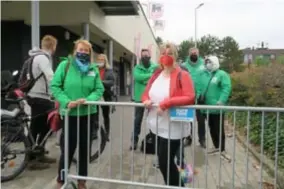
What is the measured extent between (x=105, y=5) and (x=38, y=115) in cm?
663

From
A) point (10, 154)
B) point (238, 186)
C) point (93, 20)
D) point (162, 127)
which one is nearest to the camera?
point (162, 127)

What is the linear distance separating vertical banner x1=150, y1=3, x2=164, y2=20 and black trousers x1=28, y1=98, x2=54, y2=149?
27.1 m

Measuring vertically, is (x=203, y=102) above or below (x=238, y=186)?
above

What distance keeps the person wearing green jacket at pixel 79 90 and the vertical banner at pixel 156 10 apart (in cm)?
2783

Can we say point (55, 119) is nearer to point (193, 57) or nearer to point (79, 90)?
point (79, 90)

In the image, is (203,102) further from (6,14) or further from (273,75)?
(6,14)

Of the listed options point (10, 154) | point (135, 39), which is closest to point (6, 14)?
→ point (10, 154)

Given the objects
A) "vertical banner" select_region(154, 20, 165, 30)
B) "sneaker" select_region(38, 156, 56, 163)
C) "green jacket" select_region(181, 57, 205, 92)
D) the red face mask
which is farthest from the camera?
"vertical banner" select_region(154, 20, 165, 30)

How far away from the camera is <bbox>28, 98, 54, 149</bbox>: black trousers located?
552 centimetres

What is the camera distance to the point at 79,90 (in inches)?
179

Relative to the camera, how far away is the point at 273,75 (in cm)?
818

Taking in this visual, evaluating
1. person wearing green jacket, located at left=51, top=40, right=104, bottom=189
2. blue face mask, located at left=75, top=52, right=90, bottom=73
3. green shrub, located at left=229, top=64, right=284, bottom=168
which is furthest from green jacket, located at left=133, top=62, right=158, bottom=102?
blue face mask, located at left=75, top=52, right=90, bottom=73

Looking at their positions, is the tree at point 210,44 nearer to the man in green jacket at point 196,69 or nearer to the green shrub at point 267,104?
the green shrub at point 267,104

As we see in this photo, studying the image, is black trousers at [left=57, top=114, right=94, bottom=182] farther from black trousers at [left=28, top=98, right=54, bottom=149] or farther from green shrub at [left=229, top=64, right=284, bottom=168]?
green shrub at [left=229, top=64, right=284, bottom=168]
